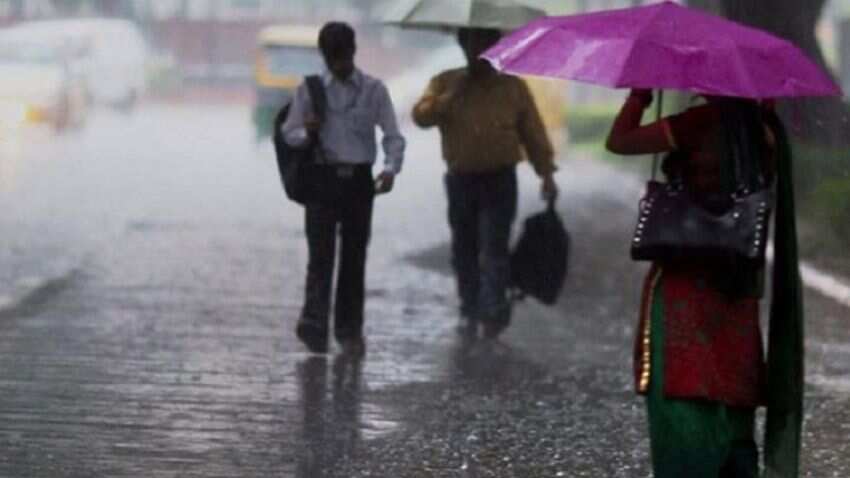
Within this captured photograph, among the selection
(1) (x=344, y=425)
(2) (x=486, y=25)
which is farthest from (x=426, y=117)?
(1) (x=344, y=425)

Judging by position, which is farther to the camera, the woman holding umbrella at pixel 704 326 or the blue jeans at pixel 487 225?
the blue jeans at pixel 487 225

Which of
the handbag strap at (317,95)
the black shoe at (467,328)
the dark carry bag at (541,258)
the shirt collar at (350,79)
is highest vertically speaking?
the shirt collar at (350,79)

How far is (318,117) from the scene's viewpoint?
1138cm

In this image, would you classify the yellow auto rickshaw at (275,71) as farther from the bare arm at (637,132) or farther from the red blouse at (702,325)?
the red blouse at (702,325)

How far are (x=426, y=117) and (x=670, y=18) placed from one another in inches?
218

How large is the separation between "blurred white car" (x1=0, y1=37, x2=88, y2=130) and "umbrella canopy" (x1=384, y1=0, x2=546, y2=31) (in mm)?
13812

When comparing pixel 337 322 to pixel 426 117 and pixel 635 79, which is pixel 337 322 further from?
pixel 635 79

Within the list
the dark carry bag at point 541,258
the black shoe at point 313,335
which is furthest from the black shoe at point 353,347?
the dark carry bag at point 541,258

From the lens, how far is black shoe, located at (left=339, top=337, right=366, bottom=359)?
39.0 feet

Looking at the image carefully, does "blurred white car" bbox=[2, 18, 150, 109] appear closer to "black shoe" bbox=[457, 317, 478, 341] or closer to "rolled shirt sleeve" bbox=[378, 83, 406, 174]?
"black shoe" bbox=[457, 317, 478, 341]

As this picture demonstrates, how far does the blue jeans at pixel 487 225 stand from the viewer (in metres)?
12.6

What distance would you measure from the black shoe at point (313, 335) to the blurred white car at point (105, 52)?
16470 millimetres

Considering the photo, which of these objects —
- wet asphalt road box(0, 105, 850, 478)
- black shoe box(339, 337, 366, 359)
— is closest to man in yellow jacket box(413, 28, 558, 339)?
wet asphalt road box(0, 105, 850, 478)

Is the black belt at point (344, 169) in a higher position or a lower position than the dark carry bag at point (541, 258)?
higher
